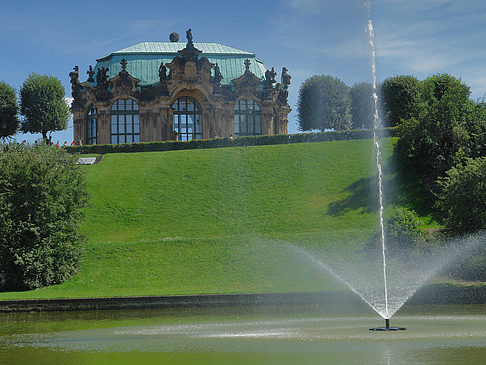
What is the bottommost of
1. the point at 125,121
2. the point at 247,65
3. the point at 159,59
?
the point at 125,121

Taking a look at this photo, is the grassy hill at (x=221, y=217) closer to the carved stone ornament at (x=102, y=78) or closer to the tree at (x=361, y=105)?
the carved stone ornament at (x=102, y=78)

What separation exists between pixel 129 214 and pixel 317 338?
34534 millimetres

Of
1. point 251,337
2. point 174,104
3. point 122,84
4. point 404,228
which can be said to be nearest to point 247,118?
point 174,104

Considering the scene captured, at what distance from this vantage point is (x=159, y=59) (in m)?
94.6

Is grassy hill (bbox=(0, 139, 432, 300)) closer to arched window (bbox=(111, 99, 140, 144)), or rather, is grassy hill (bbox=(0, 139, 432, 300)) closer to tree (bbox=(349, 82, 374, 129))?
arched window (bbox=(111, 99, 140, 144))

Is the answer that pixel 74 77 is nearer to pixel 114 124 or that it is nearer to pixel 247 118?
pixel 114 124

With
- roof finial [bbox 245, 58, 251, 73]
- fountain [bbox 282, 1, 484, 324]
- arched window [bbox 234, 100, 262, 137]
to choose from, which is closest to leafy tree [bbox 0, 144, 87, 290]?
fountain [bbox 282, 1, 484, 324]

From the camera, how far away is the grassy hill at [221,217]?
37250 mm

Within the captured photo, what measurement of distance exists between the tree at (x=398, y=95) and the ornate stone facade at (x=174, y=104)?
54.6 ft

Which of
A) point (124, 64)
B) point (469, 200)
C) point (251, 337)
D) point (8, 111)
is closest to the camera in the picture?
point (251, 337)

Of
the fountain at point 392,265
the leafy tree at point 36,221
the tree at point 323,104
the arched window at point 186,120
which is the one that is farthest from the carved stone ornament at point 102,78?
the fountain at point 392,265

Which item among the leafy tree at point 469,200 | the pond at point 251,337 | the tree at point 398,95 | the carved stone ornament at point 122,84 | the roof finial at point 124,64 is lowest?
the pond at point 251,337

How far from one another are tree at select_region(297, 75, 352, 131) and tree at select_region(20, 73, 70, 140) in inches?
1635

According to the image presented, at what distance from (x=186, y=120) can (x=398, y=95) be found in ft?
101
